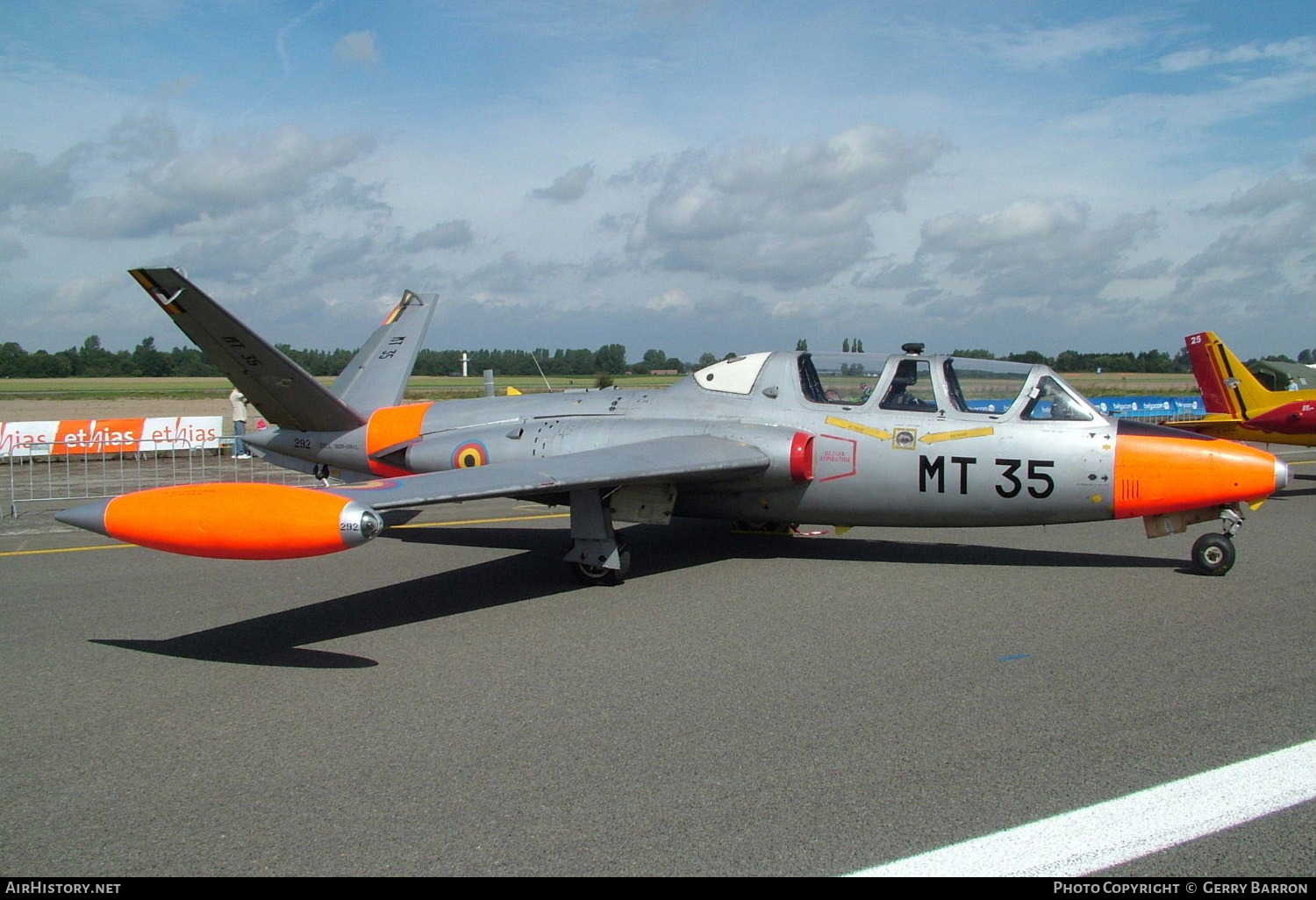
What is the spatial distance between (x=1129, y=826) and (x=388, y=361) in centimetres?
1064

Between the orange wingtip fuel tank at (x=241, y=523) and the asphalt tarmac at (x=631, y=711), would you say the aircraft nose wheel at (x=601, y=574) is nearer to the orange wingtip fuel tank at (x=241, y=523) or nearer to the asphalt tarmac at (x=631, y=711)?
the asphalt tarmac at (x=631, y=711)

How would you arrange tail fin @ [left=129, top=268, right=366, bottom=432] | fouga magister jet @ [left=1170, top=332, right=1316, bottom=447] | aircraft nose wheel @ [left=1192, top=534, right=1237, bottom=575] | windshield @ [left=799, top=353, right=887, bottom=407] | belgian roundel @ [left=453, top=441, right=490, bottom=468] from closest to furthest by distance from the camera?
aircraft nose wheel @ [left=1192, top=534, right=1237, bottom=575] < tail fin @ [left=129, top=268, right=366, bottom=432] < windshield @ [left=799, top=353, right=887, bottom=407] < belgian roundel @ [left=453, top=441, right=490, bottom=468] < fouga magister jet @ [left=1170, top=332, right=1316, bottom=447]

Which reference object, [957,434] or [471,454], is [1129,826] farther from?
[471,454]

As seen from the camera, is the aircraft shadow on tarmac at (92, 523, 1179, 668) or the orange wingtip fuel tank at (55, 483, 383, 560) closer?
the orange wingtip fuel tank at (55, 483, 383, 560)

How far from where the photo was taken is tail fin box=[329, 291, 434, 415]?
39.2 feet

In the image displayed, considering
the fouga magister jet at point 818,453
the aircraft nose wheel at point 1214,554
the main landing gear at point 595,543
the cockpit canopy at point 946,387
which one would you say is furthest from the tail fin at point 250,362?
the aircraft nose wheel at point 1214,554

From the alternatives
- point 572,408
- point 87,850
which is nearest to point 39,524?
point 572,408

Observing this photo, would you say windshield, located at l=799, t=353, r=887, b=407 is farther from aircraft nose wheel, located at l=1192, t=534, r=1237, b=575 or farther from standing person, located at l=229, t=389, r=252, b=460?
standing person, located at l=229, t=389, r=252, b=460

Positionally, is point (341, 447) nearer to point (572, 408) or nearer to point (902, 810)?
point (572, 408)

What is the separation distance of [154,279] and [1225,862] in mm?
8880

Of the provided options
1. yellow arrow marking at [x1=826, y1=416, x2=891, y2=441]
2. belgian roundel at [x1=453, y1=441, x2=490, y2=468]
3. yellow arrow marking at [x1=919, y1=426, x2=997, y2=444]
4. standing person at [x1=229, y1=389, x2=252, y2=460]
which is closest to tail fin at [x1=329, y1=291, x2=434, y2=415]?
belgian roundel at [x1=453, y1=441, x2=490, y2=468]

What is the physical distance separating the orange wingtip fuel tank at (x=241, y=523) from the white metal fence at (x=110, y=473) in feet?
31.5

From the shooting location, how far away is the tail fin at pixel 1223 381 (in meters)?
16.2

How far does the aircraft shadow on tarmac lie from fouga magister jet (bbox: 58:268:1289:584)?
55 cm
